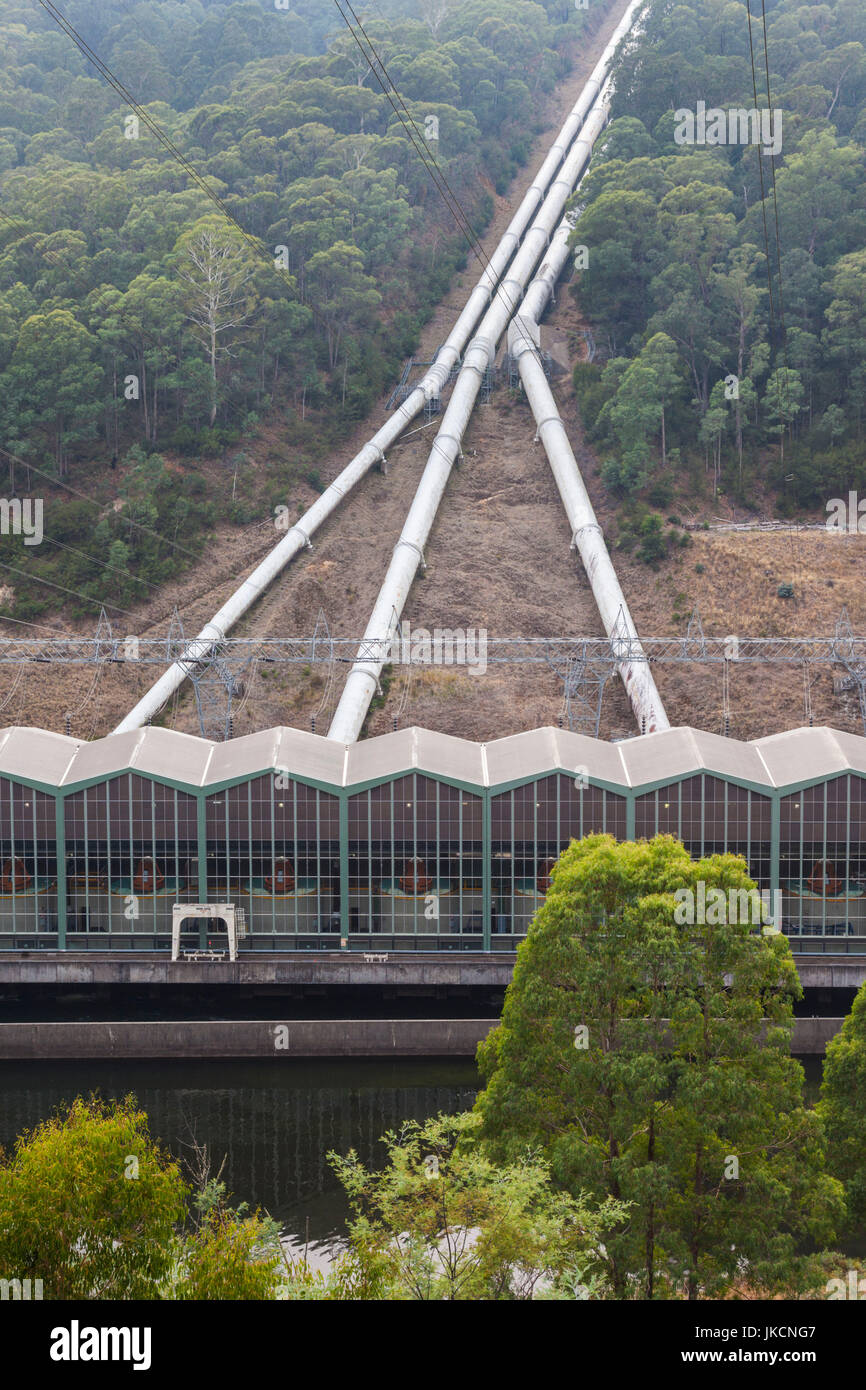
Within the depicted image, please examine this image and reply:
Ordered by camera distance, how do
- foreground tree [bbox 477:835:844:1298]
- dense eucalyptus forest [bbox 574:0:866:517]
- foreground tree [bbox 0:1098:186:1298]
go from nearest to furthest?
foreground tree [bbox 0:1098:186:1298], foreground tree [bbox 477:835:844:1298], dense eucalyptus forest [bbox 574:0:866:517]

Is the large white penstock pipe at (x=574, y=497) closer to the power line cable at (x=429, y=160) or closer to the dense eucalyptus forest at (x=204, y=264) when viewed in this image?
the power line cable at (x=429, y=160)

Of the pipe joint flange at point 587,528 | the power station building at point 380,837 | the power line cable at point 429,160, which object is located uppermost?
the power line cable at point 429,160

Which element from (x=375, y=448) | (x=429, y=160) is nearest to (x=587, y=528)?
(x=375, y=448)

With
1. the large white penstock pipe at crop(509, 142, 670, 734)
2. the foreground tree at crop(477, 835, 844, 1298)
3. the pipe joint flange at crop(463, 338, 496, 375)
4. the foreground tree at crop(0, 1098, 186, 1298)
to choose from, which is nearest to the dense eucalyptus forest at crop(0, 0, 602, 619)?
the pipe joint flange at crop(463, 338, 496, 375)

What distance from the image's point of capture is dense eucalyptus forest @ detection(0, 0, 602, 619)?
67062 mm

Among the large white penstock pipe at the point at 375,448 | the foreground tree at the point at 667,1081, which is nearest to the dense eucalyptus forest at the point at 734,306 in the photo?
the large white penstock pipe at the point at 375,448

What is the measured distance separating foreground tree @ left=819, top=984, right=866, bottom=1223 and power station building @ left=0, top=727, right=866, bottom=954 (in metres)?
14.8

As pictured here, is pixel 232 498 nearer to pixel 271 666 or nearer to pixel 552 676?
pixel 271 666

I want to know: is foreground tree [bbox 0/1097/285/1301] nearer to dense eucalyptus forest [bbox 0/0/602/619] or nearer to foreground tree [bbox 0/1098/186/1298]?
foreground tree [bbox 0/1098/186/1298]

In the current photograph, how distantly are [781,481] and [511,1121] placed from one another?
53577 millimetres

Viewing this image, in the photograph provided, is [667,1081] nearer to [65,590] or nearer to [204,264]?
[65,590]

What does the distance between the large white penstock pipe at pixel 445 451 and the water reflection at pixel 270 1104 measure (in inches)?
578

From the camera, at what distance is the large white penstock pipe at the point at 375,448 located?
170 feet

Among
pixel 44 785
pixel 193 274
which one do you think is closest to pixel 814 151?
pixel 193 274
